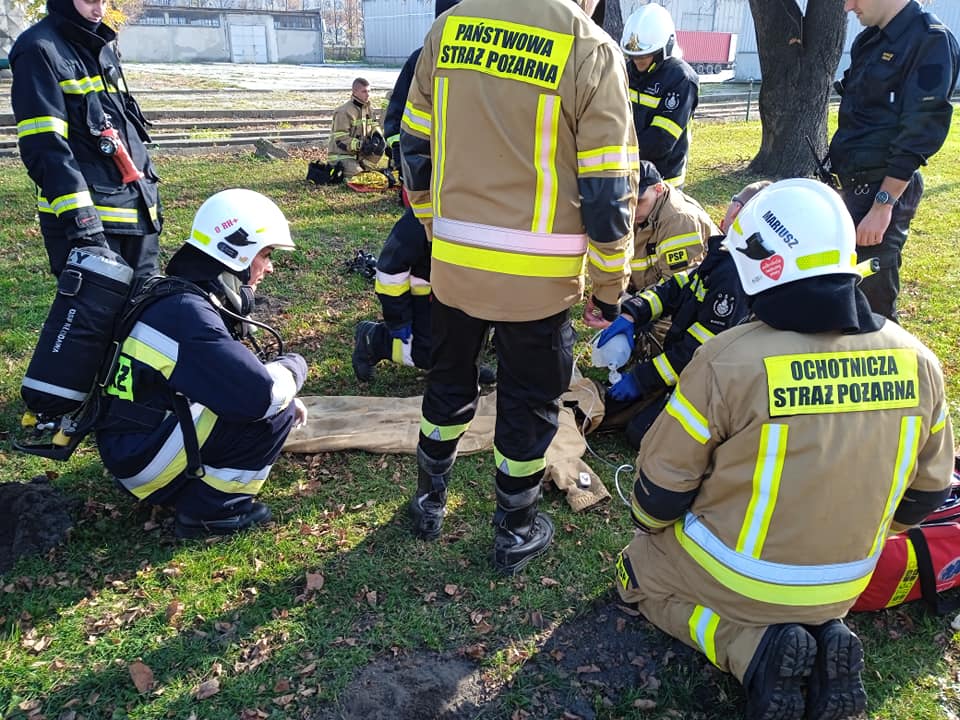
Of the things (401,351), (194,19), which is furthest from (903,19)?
(194,19)

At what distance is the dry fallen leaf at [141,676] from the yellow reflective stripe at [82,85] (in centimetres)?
301

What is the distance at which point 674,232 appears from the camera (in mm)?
5055

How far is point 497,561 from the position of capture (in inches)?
135

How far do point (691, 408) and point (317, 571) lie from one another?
194 centimetres

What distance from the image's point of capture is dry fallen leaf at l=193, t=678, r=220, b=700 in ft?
9.08

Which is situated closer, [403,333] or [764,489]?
[764,489]

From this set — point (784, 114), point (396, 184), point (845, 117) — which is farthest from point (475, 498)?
point (784, 114)

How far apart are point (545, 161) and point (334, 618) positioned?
2.10 meters

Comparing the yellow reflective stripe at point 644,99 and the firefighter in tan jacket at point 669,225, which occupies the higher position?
the yellow reflective stripe at point 644,99

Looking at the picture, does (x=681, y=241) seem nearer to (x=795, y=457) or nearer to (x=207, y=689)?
(x=795, y=457)

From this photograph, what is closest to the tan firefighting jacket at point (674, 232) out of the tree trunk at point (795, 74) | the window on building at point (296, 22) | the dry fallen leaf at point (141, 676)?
the dry fallen leaf at point (141, 676)

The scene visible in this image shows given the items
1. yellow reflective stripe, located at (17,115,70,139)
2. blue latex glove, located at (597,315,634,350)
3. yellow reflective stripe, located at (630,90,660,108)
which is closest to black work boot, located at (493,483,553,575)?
blue latex glove, located at (597,315,634,350)

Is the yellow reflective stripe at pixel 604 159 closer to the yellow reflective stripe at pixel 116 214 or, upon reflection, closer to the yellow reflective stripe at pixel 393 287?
the yellow reflective stripe at pixel 393 287

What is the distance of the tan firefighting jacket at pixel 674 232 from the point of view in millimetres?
5031
